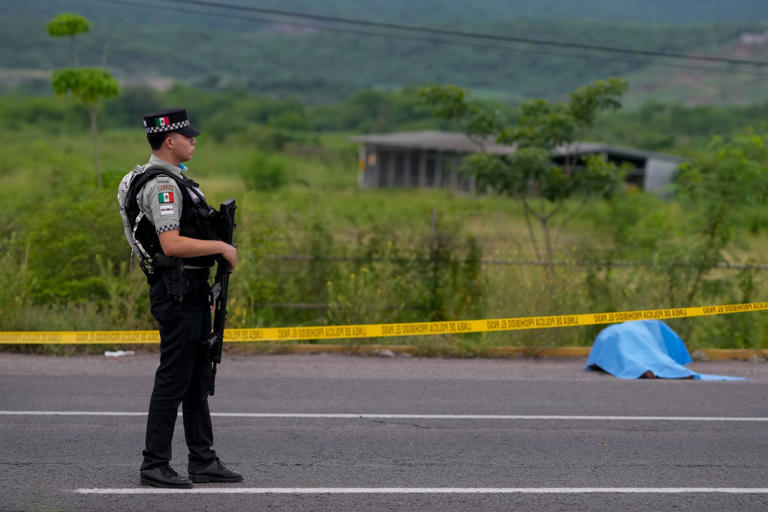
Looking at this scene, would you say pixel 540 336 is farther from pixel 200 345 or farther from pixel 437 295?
pixel 200 345

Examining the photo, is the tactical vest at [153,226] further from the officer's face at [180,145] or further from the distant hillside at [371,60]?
the distant hillside at [371,60]

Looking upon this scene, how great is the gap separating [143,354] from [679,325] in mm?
6239

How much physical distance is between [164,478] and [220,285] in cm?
118

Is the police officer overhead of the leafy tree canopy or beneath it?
beneath

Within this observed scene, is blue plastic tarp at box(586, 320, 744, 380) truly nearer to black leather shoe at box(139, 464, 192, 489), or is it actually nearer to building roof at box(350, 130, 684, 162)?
black leather shoe at box(139, 464, 192, 489)

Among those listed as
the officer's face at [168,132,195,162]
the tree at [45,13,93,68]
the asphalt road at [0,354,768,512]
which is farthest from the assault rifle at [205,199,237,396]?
the tree at [45,13,93,68]

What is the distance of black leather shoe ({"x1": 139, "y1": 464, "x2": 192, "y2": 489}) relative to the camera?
5.77 m

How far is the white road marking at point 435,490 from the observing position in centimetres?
580

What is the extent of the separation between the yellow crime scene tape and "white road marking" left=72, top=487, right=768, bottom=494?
347 centimetres

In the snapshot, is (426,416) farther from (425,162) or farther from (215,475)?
(425,162)

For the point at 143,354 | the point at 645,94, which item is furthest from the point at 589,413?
the point at 645,94

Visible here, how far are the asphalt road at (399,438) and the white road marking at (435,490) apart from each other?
0.05 feet

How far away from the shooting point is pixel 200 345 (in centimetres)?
568

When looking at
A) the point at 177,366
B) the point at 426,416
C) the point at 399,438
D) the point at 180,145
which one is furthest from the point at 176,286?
the point at 426,416
